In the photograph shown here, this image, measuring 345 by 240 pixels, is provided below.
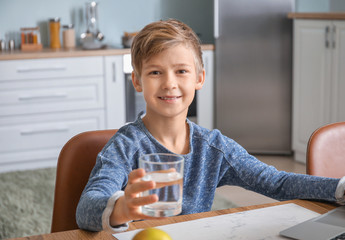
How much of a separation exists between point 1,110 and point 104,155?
280 centimetres

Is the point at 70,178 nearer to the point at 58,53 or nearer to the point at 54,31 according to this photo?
the point at 58,53

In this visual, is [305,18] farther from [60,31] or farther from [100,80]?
[60,31]

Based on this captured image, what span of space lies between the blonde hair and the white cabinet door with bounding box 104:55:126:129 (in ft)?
9.09

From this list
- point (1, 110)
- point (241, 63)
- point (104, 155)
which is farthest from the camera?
point (241, 63)

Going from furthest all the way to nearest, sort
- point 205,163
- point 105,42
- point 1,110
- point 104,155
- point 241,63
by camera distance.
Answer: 1. point 105,42
2. point 241,63
3. point 1,110
4. point 205,163
5. point 104,155

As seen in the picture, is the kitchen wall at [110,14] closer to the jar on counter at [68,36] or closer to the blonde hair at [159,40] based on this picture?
the jar on counter at [68,36]

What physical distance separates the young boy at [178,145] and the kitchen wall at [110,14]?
10.6 feet

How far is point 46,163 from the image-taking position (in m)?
4.05

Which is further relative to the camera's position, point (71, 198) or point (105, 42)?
point (105, 42)

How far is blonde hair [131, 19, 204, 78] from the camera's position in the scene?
4.08 feet

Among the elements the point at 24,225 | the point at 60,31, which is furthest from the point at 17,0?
the point at 24,225

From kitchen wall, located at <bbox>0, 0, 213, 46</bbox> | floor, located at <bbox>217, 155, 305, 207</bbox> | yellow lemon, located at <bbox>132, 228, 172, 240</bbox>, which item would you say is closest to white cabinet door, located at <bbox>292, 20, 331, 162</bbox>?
floor, located at <bbox>217, 155, 305, 207</bbox>

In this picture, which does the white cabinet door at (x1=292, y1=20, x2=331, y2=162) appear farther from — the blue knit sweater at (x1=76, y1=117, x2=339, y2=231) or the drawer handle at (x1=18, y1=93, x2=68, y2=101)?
the blue knit sweater at (x1=76, y1=117, x2=339, y2=231)

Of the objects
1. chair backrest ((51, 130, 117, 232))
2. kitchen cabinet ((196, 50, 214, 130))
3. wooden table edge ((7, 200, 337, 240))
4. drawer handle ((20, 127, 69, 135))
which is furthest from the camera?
kitchen cabinet ((196, 50, 214, 130))
